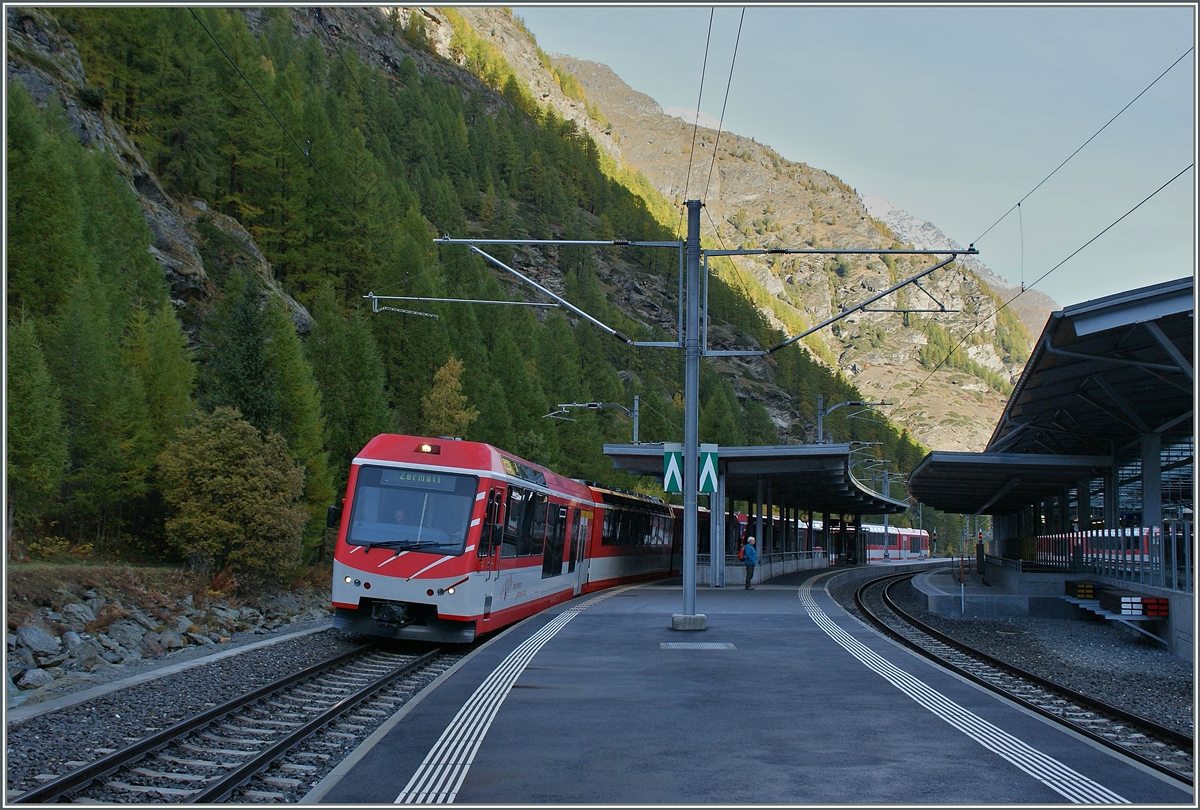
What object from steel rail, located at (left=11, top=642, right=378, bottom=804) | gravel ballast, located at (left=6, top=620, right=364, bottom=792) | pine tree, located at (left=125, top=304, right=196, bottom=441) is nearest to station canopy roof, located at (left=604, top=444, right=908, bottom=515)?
pine tree, located at (left=125, top=304, right=196, bottom=441)

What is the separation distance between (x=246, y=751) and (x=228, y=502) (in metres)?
22.6

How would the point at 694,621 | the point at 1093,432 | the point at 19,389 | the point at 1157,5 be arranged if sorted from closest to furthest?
the point at 1157,5 < the point at 694,621 < the point at 19,389 < the point at 1093,432

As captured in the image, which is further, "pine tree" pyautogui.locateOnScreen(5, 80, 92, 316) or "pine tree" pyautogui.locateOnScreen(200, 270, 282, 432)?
"pine tree" pyautogui.locateOnScreen(200, 270, 282, 432)

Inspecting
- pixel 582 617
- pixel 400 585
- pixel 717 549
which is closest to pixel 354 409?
pixel 717 549

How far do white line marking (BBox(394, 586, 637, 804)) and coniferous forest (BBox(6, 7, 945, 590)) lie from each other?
53.4 ft

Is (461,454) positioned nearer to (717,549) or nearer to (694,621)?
(694,621)

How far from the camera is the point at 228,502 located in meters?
29.3

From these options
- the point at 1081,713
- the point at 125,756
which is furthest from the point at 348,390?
the point at 125,756

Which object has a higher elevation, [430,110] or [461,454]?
[430,110]

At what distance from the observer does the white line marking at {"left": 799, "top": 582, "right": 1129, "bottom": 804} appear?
6785mm

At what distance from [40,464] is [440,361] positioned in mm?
34628

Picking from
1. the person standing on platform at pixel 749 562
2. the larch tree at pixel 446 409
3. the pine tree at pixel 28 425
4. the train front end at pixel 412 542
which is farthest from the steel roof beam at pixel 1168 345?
the larch tree at pixel 446 409

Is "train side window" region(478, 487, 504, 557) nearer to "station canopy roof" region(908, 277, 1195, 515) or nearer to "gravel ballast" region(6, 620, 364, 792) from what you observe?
"gravel ballast" region(6, 620, 364, 792)

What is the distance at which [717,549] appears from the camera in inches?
1340
